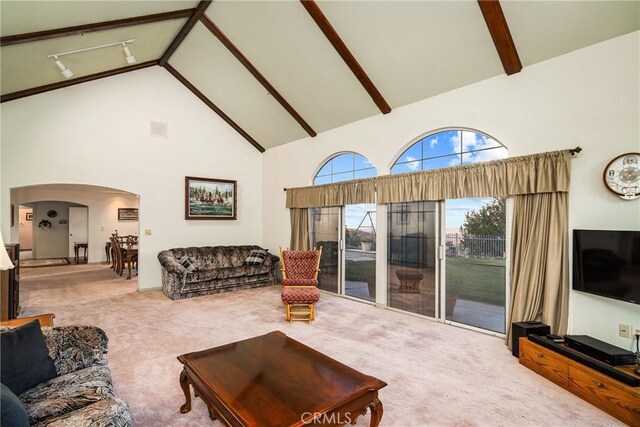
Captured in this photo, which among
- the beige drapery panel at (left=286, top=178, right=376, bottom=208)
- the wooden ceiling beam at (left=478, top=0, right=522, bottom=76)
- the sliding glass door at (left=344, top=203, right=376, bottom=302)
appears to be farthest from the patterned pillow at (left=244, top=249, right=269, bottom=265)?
the wooden ceiling beam at (left=478, top=0, right=522, bottom=76)

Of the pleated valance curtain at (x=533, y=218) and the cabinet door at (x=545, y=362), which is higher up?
the pleated valance curtain at (x=533, y=218)

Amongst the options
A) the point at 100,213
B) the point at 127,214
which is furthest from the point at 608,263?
the point at 100,213

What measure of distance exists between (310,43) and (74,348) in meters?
4.56

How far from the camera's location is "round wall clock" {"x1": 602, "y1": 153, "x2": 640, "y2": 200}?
288 cm

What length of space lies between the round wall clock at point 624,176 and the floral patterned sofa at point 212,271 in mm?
5724

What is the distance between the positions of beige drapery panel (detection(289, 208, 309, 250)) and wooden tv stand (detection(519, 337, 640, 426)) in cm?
435

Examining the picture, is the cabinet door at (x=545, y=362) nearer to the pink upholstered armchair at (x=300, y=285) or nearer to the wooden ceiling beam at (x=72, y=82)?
the pink upholstered armchair at (x=300, y=285)

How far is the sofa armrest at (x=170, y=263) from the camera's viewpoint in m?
5.54

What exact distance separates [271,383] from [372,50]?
4.21m

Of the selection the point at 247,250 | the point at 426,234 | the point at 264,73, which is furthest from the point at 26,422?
the point at 247,250

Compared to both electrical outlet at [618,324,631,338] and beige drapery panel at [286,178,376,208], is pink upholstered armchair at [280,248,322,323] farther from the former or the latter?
electrical outlet at [618,324,631,338]

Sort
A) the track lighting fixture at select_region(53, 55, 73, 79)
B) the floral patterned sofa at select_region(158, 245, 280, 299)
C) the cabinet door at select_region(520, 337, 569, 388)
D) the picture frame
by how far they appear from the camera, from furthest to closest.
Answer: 1. the picture frame
2. the floral patterned sofa at select_region(158, 245, 280, 299)
3. the track lighting fixture at select_region(53, 55, 73, 79)
4. the cabinet door at select_region(520, 337, 569, 388)

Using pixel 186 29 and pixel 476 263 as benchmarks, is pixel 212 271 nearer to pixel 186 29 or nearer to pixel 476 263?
pixel 186 29

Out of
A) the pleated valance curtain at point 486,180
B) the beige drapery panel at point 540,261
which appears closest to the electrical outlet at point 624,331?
the beige drapery panel at point 540,261
